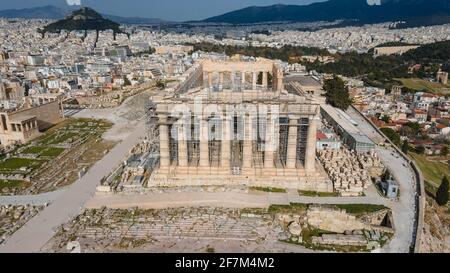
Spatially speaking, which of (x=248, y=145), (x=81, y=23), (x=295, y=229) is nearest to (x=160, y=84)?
(x=248, y=145)

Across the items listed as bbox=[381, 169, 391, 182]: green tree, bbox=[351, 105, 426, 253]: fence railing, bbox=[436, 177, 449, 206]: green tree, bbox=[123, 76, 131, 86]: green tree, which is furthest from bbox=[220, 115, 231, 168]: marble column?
bbox=[123, 76, 131, 86]: green tree

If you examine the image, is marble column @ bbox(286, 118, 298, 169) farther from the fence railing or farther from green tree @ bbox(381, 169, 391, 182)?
the fence railing

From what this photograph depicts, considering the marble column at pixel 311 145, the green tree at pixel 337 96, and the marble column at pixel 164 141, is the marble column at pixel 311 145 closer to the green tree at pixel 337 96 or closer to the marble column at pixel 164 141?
the marble column at pixel 164 141

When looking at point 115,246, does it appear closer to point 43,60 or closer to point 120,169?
point 120,169

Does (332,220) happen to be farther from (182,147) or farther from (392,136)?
(392,136)

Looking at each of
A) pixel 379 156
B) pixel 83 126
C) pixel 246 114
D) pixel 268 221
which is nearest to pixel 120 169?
pixel 246 114

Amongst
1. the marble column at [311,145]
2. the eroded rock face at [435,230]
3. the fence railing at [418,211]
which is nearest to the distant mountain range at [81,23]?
the marble column at [311,145]
